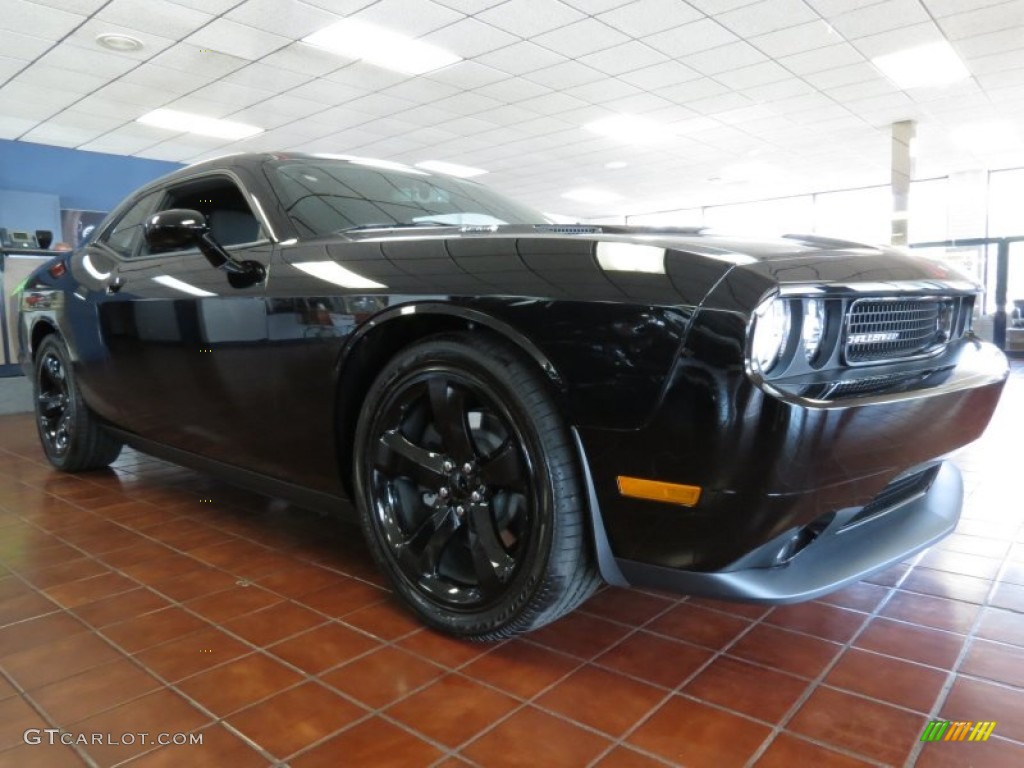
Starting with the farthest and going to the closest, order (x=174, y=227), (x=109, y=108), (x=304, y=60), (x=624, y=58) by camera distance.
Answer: (x=109, y=108) < (x=304, y=60) < (x=624, y=58) < (x=174, y=227)

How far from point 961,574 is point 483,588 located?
1.46 meters

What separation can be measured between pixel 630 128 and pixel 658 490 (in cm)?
955

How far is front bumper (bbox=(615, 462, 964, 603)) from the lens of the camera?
1323mm

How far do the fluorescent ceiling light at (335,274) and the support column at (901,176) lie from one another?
10.4 meters

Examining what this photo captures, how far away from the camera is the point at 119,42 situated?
6.82 m

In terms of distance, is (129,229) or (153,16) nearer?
(129,229)

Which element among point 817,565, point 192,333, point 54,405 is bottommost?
point 817,565

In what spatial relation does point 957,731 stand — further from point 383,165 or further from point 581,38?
point 581,38

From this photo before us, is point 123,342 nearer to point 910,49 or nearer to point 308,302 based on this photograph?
point 308,302

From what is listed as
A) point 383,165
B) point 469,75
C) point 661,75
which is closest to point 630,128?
point 661,75

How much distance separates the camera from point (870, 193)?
15.4 meters

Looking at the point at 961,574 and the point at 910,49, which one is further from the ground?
the point at 910,49

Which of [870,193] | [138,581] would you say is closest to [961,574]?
[138,581]

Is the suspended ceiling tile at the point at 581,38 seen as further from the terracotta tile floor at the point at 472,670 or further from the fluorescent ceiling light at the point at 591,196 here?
Result: the fluorescent ceiling light at the point at 591,196
